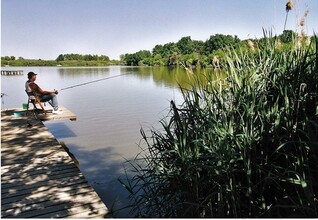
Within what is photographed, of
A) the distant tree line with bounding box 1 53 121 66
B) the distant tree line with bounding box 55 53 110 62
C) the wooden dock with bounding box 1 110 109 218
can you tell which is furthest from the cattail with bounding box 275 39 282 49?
the distant tree line with bounding box 55 53 110 62

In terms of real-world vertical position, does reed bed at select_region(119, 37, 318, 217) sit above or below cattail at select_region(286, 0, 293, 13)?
below

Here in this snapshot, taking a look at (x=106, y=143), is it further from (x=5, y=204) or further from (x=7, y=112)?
(x=5, y=204)

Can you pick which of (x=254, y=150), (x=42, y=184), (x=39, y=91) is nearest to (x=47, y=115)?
(x=39, y=91)

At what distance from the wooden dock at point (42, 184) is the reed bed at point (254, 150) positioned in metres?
1.07

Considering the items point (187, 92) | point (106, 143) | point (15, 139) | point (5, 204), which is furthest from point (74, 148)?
point (187, 92)

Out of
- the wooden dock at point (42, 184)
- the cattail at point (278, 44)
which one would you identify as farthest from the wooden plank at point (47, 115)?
the cattail at point (278, 44)

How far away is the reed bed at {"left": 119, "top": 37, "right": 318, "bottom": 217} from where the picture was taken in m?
2.91

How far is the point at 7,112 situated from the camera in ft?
37.4

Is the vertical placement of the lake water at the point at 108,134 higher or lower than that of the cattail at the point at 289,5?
lower

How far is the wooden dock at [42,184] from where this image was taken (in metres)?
4.04

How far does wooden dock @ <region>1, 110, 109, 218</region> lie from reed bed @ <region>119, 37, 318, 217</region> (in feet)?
3.50

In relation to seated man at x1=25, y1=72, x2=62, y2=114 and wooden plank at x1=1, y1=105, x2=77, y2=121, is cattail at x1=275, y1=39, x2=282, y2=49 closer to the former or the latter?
seated man at x1=25, y1=72, x2=62, y2=114

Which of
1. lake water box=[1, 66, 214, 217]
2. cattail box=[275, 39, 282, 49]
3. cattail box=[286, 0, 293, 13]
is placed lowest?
lake water box=[1, 66, 214, 217]

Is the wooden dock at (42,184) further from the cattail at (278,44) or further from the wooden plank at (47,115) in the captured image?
the cattail at (278,44)
